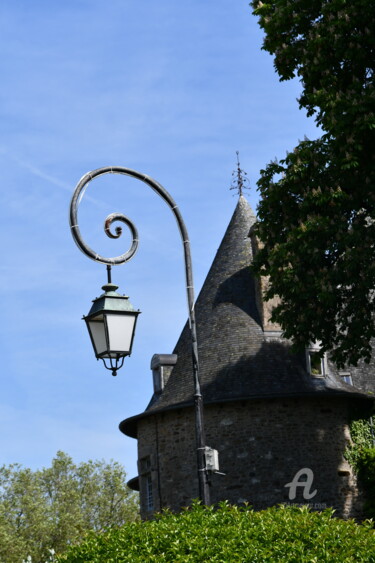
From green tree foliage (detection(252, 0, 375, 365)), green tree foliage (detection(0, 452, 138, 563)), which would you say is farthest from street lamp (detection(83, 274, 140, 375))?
green tree foliage (detection(0, 452, 138, 563))

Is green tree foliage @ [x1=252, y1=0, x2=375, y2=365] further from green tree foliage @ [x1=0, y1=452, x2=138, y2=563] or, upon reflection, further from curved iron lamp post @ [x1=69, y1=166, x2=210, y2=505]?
green tree foliage @ [x1=0, y1=452, x2=138, y2=563]

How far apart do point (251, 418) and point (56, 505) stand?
30936 mm

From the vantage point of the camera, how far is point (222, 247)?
30797 mm

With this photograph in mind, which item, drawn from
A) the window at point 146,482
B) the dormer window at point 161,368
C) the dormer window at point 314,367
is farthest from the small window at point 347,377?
the window at point 146,482

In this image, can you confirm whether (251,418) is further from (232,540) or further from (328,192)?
(232,540)

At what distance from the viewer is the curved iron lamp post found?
1041 cm

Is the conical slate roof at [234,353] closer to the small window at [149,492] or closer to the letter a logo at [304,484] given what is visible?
the small window at [149,492]

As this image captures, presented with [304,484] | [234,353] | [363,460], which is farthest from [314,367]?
[304,484]

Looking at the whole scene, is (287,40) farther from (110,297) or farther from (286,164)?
(110,297)

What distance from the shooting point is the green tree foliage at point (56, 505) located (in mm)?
51781

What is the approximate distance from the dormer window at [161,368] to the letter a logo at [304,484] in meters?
5.38

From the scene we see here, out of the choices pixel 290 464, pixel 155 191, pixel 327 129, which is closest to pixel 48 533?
pixel 290 464

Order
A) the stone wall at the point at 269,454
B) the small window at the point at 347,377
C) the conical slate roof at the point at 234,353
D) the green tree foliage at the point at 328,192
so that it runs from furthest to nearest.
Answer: the small window at the point at 347,377 → the conical slate roof at the point at 234,353 → the stone wall at the point at 269,454 → the green tree foliage at the point at 328,192

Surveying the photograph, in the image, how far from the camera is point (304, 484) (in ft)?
86.3
